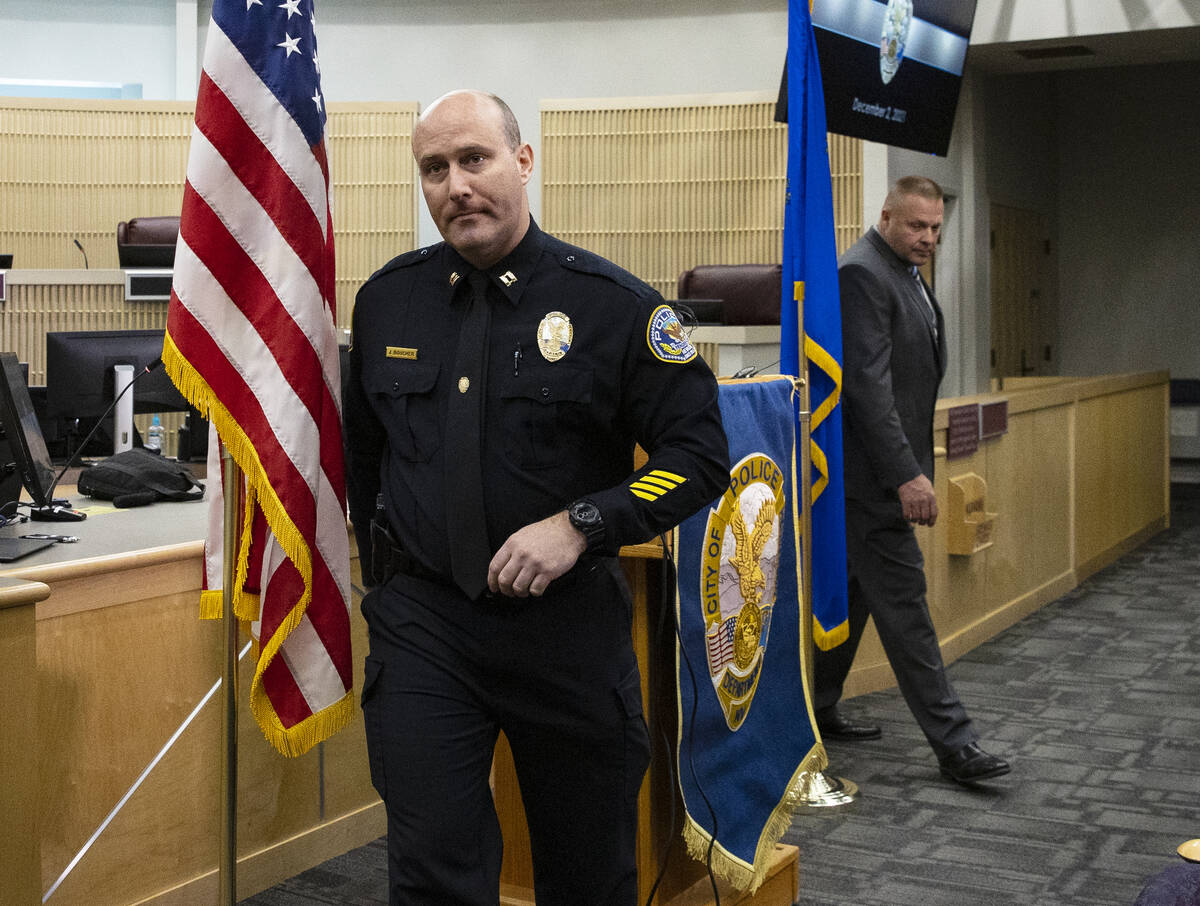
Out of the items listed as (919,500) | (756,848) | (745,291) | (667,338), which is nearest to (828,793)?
(919,500)

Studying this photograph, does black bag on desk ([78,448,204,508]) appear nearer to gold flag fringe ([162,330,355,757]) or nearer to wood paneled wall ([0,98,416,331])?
gold flag fringe ([162,330,355,757])

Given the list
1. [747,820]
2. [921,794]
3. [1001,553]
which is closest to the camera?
[747,820]

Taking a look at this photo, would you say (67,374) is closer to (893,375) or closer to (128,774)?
(128,774)

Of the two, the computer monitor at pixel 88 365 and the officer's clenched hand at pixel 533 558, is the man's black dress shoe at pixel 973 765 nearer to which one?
the officer's clenched hand at pixel 533 558

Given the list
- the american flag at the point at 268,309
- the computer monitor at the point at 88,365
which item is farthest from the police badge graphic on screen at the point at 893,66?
the american flag at the point at 268,309

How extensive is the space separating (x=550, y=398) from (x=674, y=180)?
23.6 feet

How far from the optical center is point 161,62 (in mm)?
10266

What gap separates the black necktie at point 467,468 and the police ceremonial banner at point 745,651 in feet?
2.26

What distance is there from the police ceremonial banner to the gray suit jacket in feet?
3.06

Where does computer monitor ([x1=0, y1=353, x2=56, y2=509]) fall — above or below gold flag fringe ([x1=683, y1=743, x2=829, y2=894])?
above

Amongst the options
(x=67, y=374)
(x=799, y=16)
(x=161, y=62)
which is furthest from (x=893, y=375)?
(x=161, y=62)

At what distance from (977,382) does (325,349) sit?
25.9ft

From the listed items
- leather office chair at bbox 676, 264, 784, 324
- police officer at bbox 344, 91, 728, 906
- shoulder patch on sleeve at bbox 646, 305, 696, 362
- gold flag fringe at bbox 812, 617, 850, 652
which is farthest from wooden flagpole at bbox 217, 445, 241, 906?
leather office chair at bbox 676, 264, 784, 324

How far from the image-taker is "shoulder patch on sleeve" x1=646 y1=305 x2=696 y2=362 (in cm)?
203
